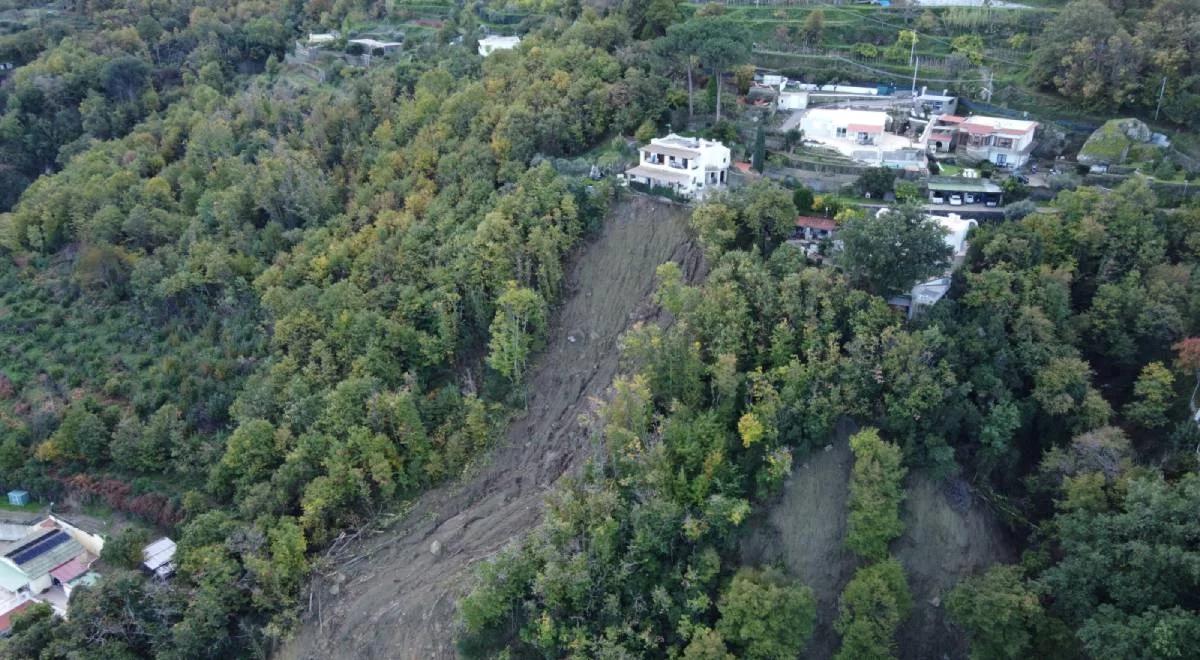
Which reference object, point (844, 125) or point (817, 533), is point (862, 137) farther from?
point (817, 533)

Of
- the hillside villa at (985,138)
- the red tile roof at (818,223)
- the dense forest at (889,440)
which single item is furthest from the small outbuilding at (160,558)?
the hillside villa at (985,138)

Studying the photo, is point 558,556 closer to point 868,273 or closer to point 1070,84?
point 868,273

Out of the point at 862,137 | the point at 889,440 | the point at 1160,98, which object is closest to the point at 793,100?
the point at 862,137

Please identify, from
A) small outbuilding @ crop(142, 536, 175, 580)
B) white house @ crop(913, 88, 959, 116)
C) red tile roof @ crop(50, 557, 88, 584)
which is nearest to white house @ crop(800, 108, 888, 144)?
white house @ crop(913, 88, 959, 116)

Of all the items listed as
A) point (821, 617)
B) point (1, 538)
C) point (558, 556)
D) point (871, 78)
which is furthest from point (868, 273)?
point (1, 538)

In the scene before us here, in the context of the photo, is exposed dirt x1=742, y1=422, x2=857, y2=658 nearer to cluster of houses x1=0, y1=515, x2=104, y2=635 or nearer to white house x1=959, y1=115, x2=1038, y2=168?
white house x1=959, y1=115, x2=1038, y2=168

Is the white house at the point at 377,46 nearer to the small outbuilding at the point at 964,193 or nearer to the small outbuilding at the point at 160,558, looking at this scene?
the small outbuilding at the point at 160,558
